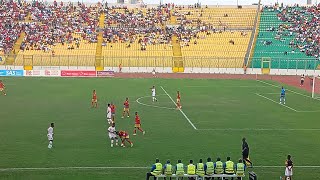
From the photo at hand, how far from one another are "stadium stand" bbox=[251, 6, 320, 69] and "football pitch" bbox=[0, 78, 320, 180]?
67.3 ft

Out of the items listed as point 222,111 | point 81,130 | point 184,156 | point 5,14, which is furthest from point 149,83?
point 5,14

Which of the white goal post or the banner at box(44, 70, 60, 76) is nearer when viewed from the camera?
the white goal post

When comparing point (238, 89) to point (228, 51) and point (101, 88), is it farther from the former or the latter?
point (228, 51)

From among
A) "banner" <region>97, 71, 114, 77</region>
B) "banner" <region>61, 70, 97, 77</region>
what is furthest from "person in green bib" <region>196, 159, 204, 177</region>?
"banner" <region>61, 70, 97, 77</region>

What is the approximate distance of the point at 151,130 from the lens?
2825 centimetres

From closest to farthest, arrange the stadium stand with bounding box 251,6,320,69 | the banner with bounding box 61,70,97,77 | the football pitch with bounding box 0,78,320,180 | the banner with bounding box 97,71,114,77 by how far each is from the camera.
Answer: the football pitch with bounding box 0,78,320,180, the banner with bounding box 97,71,114,77, the banner with bounding box 61,70,97,77, the stadium stand with bounding box 251,6,320,69

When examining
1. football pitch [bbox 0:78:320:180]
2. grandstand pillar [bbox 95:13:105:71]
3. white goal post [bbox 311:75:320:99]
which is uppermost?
grandstand pillar [bbox 95:13:105:71]

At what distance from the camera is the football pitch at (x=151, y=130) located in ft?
67.3

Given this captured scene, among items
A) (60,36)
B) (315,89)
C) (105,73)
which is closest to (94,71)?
(105,73)

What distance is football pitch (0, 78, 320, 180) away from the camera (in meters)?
20.5

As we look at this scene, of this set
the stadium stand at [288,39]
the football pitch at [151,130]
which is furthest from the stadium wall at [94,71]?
the football pitch at [151,130]

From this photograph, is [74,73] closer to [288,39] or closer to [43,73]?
[43,73]

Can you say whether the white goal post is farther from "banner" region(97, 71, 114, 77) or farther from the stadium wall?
"banner" region(97, 71, 114, 77)

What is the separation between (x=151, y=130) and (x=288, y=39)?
56023 mm
